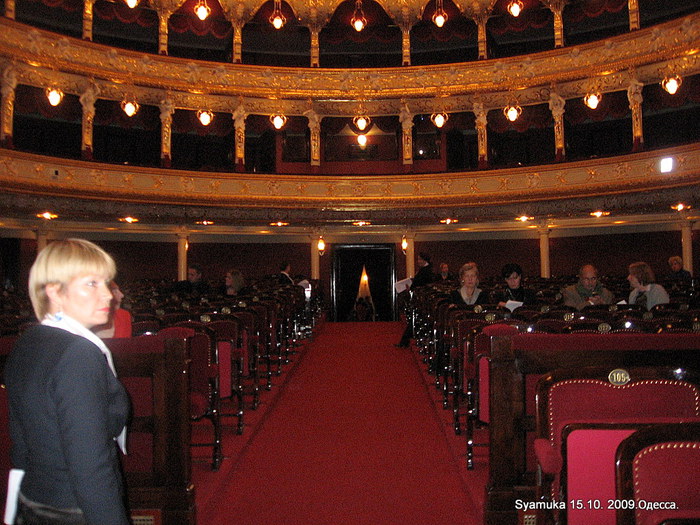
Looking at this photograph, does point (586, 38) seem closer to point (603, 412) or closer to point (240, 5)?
point (240, 5)

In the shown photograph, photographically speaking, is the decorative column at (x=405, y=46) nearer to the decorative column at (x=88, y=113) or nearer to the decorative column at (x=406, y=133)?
the decorative column at (x=406, y=133)

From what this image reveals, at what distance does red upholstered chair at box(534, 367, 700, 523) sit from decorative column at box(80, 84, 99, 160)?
18.7m

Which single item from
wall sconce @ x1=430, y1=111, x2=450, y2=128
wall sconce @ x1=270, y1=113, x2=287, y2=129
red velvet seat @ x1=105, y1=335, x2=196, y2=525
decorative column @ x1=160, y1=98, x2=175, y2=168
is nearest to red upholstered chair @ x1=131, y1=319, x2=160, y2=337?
red velvet seat @ x1=105, y1=335, x2=196, y2=525

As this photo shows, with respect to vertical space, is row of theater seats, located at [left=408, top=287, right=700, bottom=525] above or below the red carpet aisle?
above

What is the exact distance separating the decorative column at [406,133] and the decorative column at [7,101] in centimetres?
1192

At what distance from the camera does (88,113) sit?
1933 centimetres

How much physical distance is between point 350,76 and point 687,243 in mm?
12224

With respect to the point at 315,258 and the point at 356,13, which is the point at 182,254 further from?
the point at 356,13

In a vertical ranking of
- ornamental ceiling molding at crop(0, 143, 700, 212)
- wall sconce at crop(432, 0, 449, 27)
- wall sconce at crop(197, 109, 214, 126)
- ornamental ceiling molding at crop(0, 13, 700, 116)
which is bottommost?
ornamental ceiling molding at crop(0, 143, 700, 212)

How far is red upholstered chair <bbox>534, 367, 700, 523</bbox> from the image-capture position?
9.69 feet

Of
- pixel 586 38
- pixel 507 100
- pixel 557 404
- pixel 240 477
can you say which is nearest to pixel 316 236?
pixel 507 100

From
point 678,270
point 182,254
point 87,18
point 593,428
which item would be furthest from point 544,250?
point 593,428

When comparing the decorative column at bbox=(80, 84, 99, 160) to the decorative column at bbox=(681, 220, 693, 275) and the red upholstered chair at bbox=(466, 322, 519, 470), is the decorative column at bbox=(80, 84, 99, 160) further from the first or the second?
the decorative column at bbox=(681, 220, 693, 275)

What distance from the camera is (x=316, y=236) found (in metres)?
23.8
